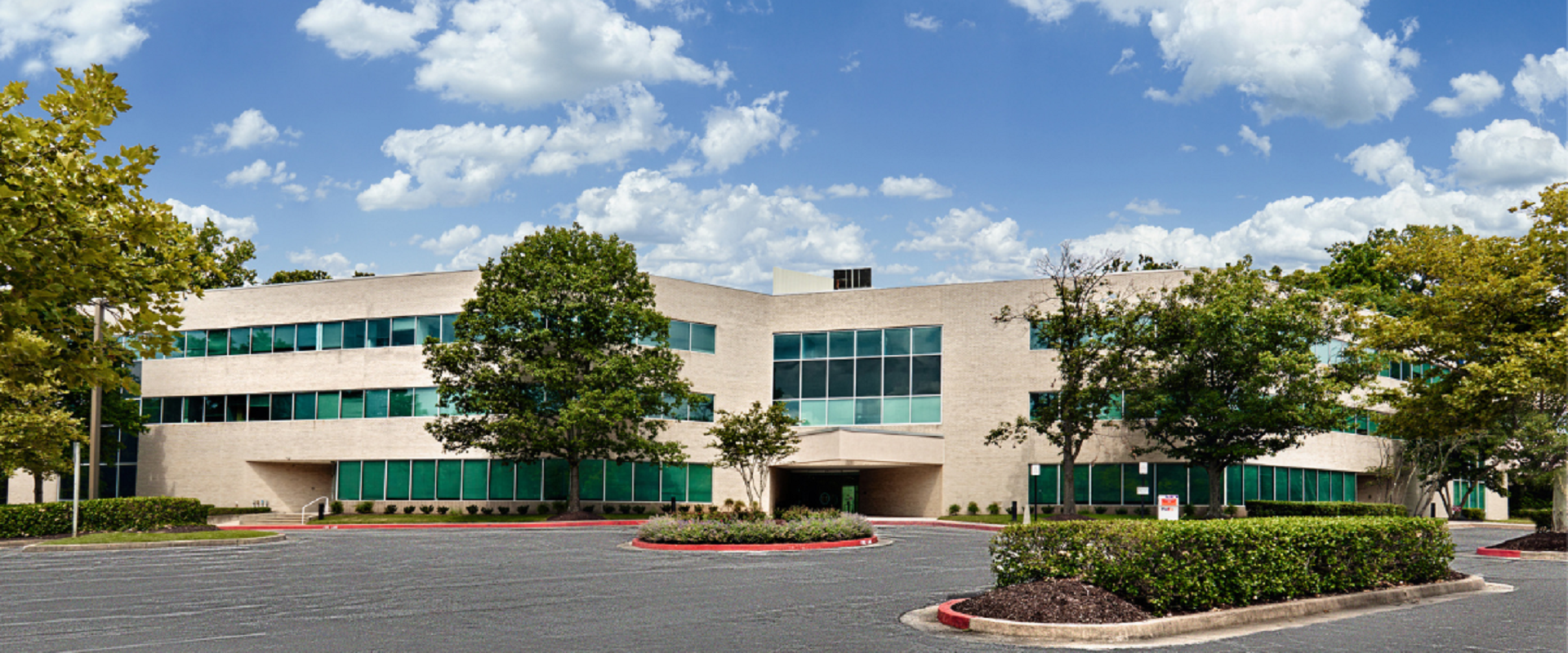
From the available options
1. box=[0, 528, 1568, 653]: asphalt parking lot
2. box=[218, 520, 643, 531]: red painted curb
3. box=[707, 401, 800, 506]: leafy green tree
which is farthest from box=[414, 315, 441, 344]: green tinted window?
box=[0, 528, 1568, 653]: asphalt parking lot

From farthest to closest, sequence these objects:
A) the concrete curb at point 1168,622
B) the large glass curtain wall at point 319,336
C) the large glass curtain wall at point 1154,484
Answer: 1. the large glass curtain wall at point 319,336
2. the large glass curtain wall at point 1154,484
3. the concrete curb at point 1168,622

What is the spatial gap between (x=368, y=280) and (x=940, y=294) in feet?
74.3

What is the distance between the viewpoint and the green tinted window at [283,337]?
153 ft

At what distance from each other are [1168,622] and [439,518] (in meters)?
33.9

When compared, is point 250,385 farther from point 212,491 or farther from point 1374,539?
point 1374,539

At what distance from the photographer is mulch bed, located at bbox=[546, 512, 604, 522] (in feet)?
132

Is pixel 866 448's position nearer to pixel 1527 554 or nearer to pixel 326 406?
pixel 326 406

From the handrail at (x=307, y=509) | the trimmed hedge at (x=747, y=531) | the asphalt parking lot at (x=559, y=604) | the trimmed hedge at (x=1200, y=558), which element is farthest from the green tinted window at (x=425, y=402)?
the trimmed hedge at (x=1200, y=558)

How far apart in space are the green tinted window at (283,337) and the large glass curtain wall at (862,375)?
767 inches

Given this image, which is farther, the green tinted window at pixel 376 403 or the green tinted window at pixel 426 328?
the green tinted window at pixel 376 403

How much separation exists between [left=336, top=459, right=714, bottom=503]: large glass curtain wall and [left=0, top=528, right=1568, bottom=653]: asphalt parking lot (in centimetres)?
1719

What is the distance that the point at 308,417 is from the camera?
45844mm

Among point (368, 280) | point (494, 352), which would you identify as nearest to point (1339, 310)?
point (494, 352)

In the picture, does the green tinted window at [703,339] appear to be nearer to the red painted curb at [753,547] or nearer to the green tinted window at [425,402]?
the green tinted window at [425,402]
